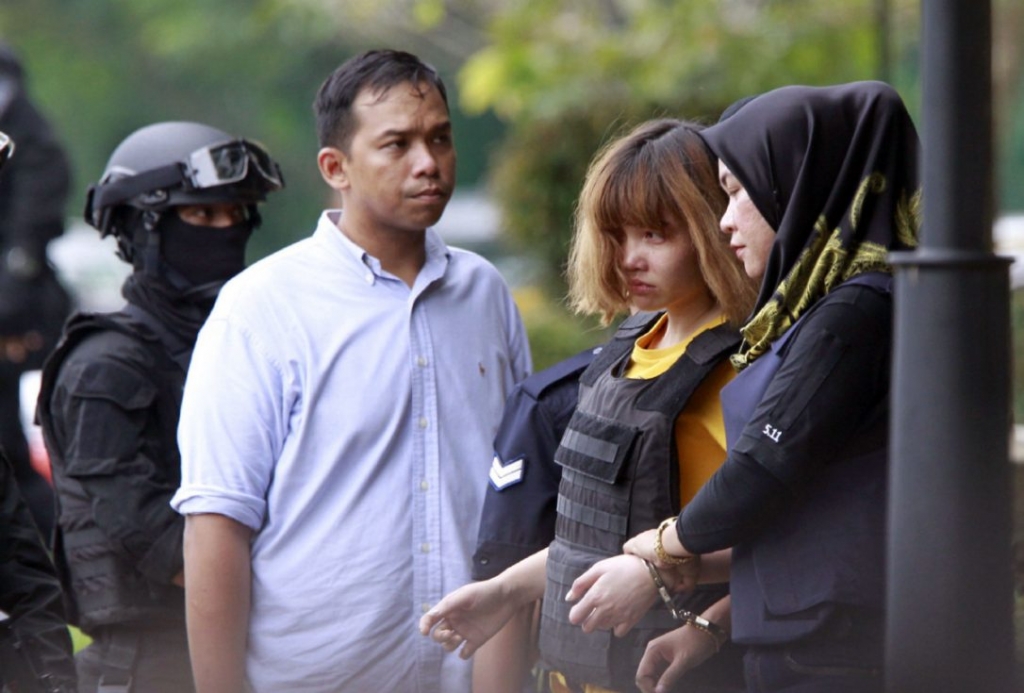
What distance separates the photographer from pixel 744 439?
2982mm

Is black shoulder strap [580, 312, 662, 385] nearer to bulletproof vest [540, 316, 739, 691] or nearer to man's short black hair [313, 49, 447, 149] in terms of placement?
bulletproof vest [540, 316, 739, 691]

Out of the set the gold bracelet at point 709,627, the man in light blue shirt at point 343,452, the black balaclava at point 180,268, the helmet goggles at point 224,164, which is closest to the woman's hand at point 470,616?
the man in light blue shirt at point 343,452

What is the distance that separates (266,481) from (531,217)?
6.62 metres

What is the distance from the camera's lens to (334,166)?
416cm

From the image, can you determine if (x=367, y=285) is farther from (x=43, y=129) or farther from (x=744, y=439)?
(x=43, y=129)

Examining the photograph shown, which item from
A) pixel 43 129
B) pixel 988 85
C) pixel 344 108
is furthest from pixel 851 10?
pixel 988 85

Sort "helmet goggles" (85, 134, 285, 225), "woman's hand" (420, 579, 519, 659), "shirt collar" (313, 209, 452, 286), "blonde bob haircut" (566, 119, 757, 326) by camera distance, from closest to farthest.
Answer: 1. "blonde bob haircut" (566, 119, 757, 326)
2. "woman's hand" (420, 579, 519, 659)
3. "shirt collar" (313, 209, 452, 286)
4. "helmet goggles" (85, 134, 285, 225)

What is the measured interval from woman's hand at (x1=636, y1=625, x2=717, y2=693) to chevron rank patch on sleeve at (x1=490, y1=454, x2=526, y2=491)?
54 cm

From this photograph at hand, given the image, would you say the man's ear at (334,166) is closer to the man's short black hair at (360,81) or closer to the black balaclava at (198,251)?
the man's short black hair at (360,81)

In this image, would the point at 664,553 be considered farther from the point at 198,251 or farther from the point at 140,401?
the point at 198,251

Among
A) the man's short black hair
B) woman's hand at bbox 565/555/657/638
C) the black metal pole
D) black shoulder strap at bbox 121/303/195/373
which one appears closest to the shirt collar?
the man's short black hair

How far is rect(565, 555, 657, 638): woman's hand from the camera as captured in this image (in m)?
3.17

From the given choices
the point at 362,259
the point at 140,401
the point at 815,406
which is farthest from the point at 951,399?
the point at 140,401

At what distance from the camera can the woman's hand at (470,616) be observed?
3553 mm
